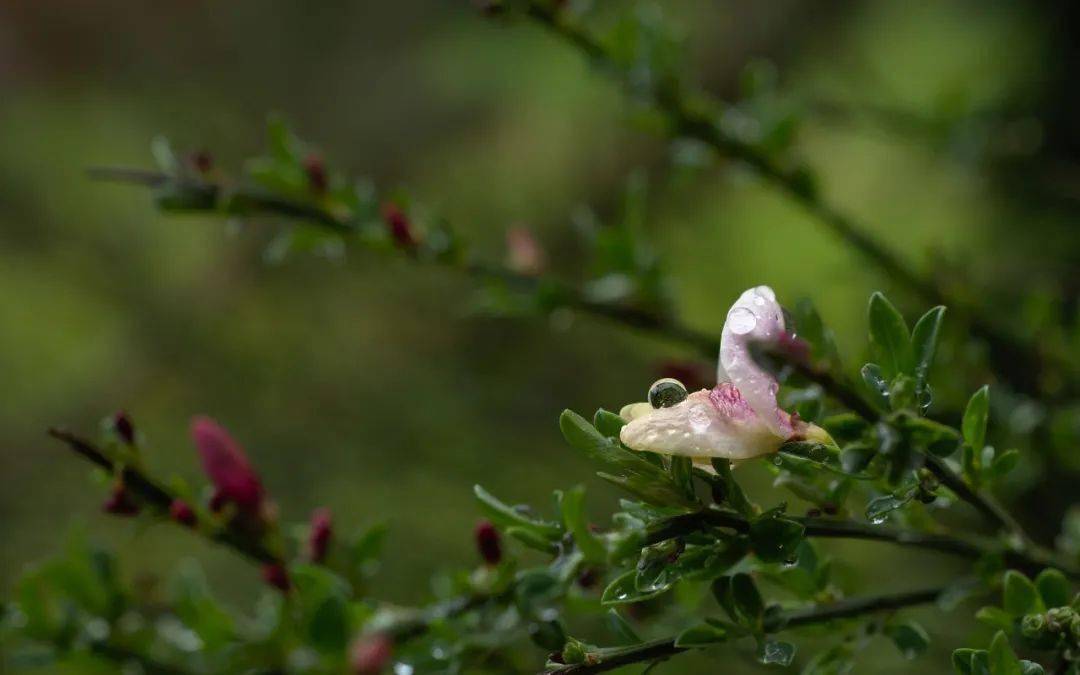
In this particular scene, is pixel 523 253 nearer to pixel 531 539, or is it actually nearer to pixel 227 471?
pixel 227 471

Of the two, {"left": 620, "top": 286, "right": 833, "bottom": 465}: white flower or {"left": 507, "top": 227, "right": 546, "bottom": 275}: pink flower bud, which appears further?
{"left": 507, "top": 227, "right": 546, "bottom": 275}: pink flower bud

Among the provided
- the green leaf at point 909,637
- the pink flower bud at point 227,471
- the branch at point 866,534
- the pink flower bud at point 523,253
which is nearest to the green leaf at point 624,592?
the branch at point 866,534

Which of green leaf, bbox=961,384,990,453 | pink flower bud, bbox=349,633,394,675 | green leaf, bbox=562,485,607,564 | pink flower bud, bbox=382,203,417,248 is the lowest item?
pink flower bud, bbox=349,633,394,675

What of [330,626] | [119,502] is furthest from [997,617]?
[119,502]

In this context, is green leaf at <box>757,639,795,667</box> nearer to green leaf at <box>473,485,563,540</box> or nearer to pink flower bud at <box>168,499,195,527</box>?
green leaf at <box>473,485,563,540</box>

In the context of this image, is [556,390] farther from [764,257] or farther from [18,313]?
[18,313]

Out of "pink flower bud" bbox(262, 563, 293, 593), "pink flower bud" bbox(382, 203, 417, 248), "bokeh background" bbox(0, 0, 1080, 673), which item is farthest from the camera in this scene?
"bokeh background" bbox(0, 0, 1080, 673)

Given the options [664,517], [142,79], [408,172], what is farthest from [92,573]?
[142,79]

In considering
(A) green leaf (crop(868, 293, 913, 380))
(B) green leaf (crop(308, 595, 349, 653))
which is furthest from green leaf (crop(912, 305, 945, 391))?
(B) green leaf (crop(308, 595, 349, 653))

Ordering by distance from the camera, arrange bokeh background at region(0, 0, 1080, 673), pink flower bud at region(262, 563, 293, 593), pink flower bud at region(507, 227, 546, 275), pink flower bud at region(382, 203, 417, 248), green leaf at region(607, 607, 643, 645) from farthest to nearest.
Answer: bokeh background at region(0, 0, 1080, 673) < pink flower bud at region(507, 227, 546, 275) < pink flower bud at region(382, 203, 417, 248) < pink flower bud at region(262, 563, 293, 593) < green leaf at region(607, 607, 643, 645)
